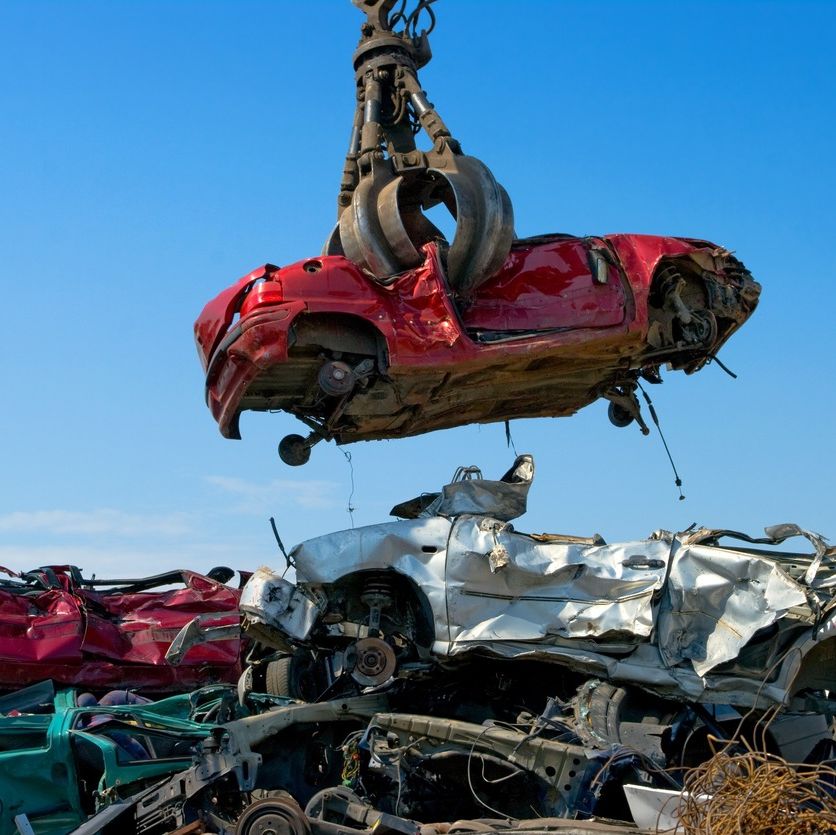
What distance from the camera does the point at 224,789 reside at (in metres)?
8.17

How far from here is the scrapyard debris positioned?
8.11m

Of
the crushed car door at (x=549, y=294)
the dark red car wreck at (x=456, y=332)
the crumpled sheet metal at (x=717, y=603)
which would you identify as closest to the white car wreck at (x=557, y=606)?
the crumpled sheet metal at (x=717, y=603)

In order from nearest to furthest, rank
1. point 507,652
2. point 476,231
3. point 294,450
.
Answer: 1. point 507,652
2. point 476,231
3. point 294,450

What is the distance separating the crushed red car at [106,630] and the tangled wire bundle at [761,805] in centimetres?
679

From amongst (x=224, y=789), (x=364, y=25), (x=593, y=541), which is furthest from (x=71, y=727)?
(x=364, y=25)

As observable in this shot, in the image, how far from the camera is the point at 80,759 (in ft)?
28.2

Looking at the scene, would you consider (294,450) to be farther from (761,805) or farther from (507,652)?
(761,805)

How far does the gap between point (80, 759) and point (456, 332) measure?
13.9ft

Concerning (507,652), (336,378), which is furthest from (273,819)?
(336,378)

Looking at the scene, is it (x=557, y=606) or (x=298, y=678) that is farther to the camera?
(x=298, y=678)

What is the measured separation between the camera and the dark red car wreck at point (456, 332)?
976 centimetres

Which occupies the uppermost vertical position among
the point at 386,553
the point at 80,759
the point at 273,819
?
the point at 386,553

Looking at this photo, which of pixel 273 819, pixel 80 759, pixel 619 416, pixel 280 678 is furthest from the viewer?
pixel 619 416

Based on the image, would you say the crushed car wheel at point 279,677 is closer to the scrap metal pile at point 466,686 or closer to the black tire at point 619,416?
the scrap metal pile at point 466,686
